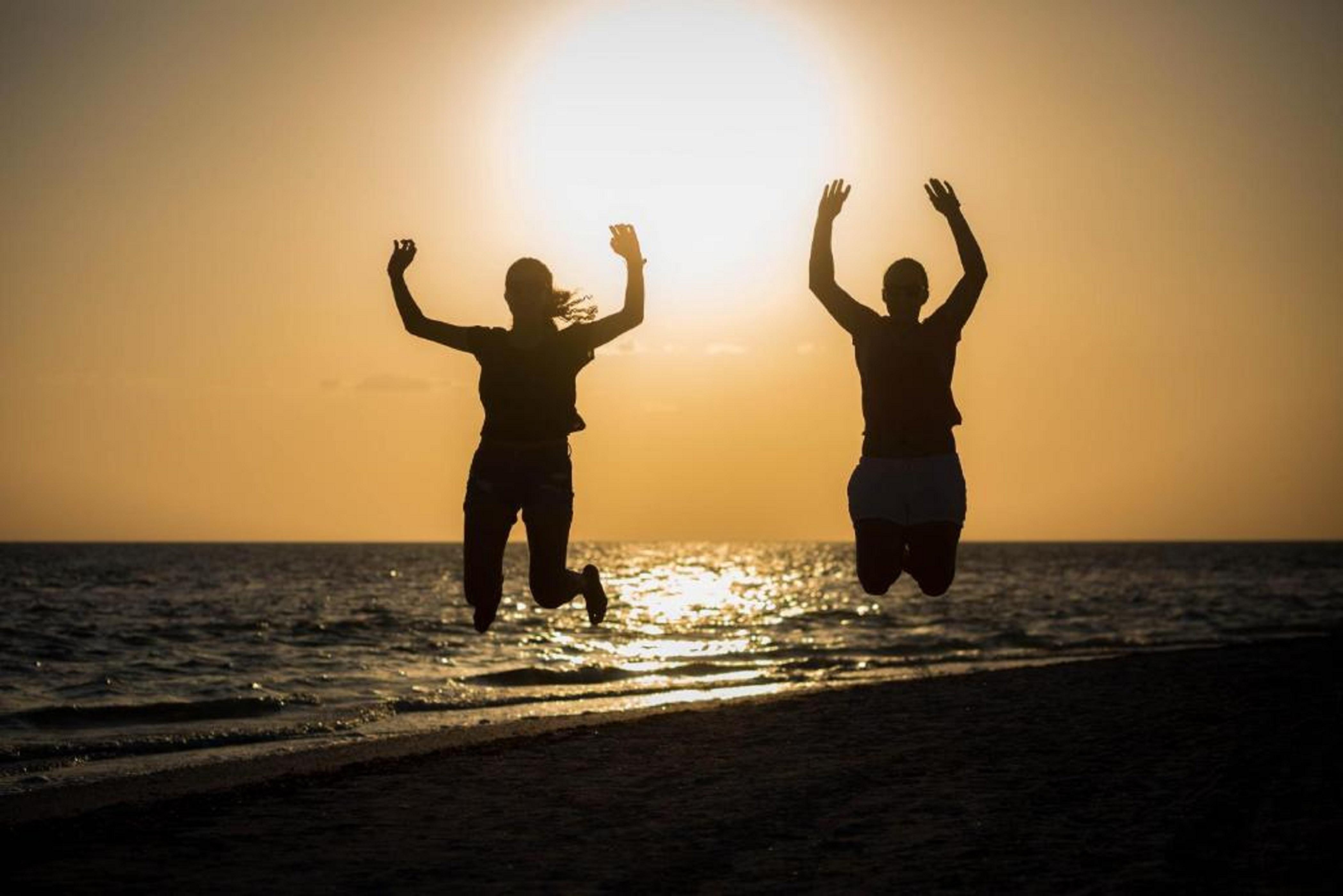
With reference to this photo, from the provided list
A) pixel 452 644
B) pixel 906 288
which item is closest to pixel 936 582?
pixel 906 288

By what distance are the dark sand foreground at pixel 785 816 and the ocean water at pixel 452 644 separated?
18.7 feet

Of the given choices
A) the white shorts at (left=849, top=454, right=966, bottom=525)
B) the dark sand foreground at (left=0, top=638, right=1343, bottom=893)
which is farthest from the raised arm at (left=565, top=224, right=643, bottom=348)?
the dark sand foreground at (left=0, top=638, right=1343, bottom=893)

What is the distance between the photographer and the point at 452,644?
4381 cm

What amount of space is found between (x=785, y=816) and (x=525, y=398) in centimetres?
586

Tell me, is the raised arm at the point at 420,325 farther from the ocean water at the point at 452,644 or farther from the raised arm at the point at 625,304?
the ocean water at the point at 452,644

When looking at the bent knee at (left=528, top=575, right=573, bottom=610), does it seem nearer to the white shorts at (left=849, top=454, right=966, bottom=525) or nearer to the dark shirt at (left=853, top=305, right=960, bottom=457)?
the white shorts at (left=849, top=454, right=966, bottom=525)

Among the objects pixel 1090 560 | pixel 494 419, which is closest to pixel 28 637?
pixel 494 419

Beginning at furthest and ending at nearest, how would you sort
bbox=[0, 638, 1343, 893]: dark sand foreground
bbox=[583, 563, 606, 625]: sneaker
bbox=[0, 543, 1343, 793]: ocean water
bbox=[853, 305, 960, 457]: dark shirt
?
1. bbox=[0, 543, 1343, 793]: ocean water
2. bbox=[0, 638, 1343, 893]: dark sand foreground
3. bbox=[583, 563, 606, 625]: sneaker
4. bbox=[853, 305, 960, 457]: dark shirt

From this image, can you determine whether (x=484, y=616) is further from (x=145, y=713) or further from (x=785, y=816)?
(x=145, y=713)

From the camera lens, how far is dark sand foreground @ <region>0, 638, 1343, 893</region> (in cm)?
1161

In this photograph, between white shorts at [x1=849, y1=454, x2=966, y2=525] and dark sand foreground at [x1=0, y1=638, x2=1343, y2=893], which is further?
dark sand foreground at [x1=0, y1=638, x2=1343, y2=893]

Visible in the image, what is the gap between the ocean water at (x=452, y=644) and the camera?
26234mm

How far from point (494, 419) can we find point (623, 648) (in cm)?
3300

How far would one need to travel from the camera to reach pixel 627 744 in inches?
757
